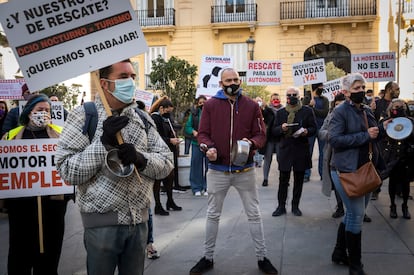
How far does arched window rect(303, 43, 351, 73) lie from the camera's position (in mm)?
28297

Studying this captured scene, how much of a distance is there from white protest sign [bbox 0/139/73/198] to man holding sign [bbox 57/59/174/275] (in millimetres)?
1557

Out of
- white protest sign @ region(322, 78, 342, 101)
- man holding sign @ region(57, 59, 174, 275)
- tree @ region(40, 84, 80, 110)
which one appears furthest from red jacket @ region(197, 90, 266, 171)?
tree @ region(40, 84, 80, 110)

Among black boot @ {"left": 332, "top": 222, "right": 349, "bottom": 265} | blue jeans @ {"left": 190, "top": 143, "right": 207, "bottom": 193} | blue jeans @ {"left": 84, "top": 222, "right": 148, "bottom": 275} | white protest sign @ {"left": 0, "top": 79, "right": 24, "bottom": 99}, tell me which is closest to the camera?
blue jeans @ {"left": 84, "top": 222, "right": 148, "bottom": 275}

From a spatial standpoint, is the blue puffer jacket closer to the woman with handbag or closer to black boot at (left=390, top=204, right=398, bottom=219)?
the woman with handbag

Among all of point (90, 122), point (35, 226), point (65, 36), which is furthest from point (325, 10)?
point (90, 122)

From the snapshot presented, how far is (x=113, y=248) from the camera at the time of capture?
2.68 m

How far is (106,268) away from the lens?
2693 mm

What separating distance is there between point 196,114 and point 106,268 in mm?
6687

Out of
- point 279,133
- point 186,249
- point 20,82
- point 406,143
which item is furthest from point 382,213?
point 20,82

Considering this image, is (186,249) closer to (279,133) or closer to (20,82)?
(279,133)

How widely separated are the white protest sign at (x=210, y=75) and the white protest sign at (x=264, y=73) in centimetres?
239

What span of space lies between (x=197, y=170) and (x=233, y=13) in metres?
21.4

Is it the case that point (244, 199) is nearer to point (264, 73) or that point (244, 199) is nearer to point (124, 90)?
point (124, 90)

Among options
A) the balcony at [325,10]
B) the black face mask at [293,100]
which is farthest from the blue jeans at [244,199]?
the balcony at [325,10]
